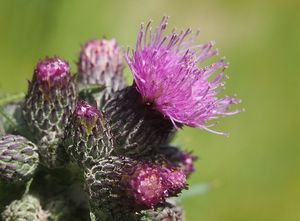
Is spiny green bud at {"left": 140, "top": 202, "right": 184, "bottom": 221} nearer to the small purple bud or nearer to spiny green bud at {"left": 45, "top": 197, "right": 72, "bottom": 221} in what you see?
spiny green bud at {"left": 45, "top": 197, "right": 72, "bottom": 221}

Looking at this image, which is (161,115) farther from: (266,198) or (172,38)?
(266,198)

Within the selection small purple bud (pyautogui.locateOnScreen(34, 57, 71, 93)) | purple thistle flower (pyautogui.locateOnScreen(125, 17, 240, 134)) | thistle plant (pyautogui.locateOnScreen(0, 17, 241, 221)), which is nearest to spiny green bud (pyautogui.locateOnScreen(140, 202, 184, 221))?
thistle plant (pyautogui.locateOnScreen(0, 17, 241, 221))

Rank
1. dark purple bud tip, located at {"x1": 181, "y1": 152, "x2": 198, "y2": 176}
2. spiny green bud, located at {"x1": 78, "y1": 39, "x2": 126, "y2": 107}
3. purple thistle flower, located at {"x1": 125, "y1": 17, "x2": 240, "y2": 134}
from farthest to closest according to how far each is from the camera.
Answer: spiny green bud, located at {"x1": 78, "y1": 39, "x2": 126, "y2": 107}, dark purple bud tip, located at {"x1": 181, "y1": 152, "x2": 198, "y2": 176}, purple thistle flower, located at {"x1": 125, "y1": 17, "x2": 240, "y2": 134}

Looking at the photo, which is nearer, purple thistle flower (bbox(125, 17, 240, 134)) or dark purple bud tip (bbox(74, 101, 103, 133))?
dark purple bud tip (bbox(74, 101, 103, 133))

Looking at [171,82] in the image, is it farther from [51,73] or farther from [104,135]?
[51,73]

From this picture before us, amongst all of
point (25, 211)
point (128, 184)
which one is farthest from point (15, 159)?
point (128, 184)

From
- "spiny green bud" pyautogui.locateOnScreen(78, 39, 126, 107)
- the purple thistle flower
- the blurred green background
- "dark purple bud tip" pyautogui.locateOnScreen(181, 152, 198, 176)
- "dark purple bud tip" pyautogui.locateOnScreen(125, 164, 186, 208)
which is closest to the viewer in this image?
"dark purple bud tip" pyautogui.locateOnScreen(125, 164, 186, 208)

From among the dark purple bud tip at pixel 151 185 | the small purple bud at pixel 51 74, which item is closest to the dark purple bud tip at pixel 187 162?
the dark purple bud tip at pixel 151 185

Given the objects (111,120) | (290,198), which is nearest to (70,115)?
(111,120)
